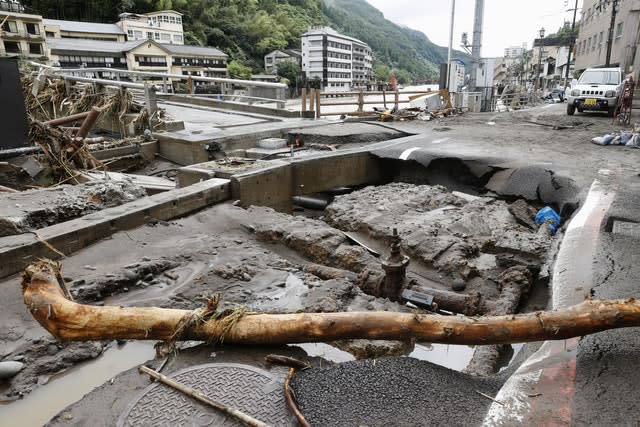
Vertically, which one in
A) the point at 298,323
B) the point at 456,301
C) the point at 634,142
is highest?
the point at 634,142

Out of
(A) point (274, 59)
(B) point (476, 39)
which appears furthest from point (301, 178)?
(A) point (274, 59)

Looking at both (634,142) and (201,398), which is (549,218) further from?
(201,398)

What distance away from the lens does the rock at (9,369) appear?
9.37ft

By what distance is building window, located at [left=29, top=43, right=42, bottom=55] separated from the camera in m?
39.8

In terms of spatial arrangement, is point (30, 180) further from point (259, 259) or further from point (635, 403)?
point (635, 403)

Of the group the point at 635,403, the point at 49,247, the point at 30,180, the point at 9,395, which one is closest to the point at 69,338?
the point at 9,395

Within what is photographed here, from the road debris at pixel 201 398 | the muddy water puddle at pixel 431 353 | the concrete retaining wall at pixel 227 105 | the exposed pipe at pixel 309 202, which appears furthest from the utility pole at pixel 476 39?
the road debris at pixel 201 398

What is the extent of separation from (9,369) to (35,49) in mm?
48485

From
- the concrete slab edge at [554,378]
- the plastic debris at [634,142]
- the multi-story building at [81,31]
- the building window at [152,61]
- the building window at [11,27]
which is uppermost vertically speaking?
the multi-story building at [81,31]

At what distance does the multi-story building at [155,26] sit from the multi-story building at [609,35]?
46.8m

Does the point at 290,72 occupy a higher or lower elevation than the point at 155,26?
lower

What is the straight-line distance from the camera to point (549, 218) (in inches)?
249

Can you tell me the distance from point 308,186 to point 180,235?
3.54 m

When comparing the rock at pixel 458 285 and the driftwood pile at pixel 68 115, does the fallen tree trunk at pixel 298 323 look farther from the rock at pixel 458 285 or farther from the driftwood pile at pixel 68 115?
the driftwood pile at pixel 68 115
